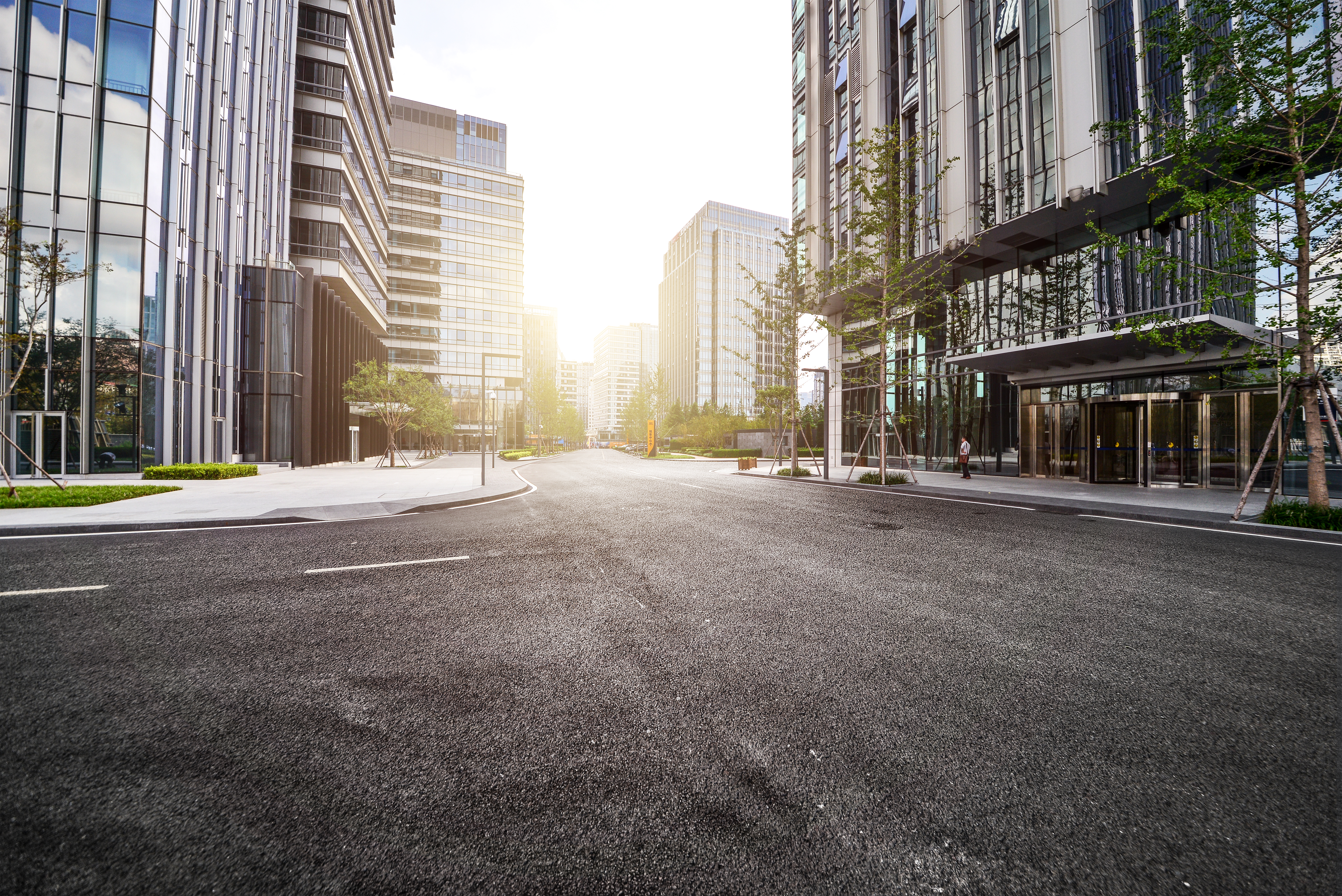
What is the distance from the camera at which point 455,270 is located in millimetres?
69750

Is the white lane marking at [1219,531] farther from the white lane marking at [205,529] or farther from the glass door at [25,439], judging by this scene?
the glass door at [25,439]

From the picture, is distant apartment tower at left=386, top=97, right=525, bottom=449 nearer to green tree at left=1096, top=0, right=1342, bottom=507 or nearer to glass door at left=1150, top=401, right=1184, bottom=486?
glass door at left=1150, top=401, right=1184, bottom=486

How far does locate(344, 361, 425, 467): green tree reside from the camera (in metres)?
31.0

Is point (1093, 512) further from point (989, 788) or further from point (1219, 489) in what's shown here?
point (989, 788)

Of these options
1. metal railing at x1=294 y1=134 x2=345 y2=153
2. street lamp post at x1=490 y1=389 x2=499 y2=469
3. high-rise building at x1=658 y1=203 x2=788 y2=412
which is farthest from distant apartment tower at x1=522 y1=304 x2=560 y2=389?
metal railing at x1=294 y1=134 x2=345 y2=153

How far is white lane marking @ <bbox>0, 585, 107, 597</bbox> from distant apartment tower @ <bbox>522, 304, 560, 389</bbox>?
98784mm

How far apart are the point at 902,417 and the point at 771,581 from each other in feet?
53.9

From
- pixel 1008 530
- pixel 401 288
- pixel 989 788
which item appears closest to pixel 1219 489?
pixel 1008 530

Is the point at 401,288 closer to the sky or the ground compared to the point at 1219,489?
closer to the sky

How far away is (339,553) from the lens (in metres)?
7.09

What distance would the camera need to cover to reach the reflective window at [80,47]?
63.5 feet

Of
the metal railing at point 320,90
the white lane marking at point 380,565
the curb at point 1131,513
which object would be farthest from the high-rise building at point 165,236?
the curb at point 1131,513

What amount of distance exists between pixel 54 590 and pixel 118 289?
21064 mm

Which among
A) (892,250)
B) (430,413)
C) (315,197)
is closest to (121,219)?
(315,197)
